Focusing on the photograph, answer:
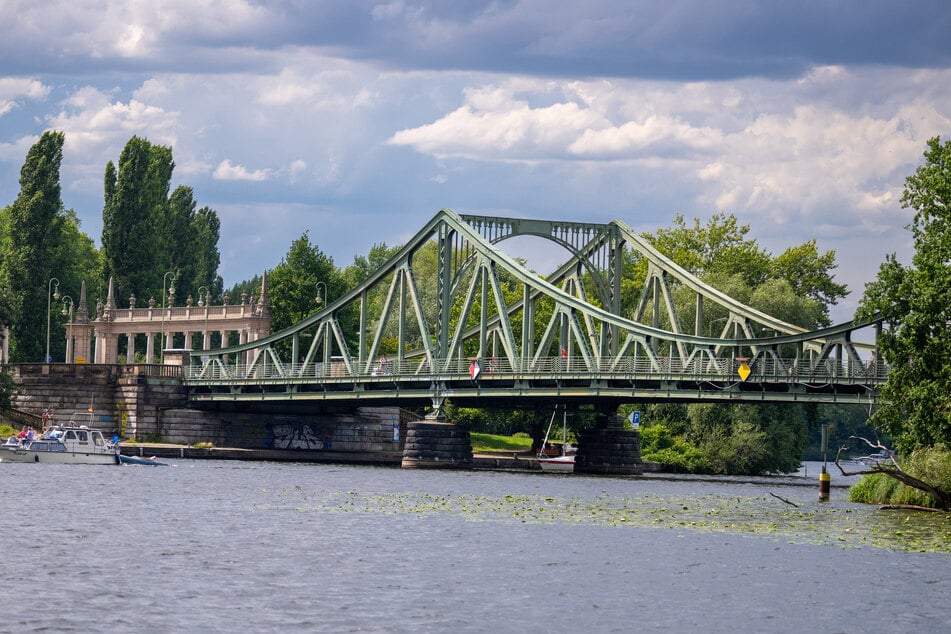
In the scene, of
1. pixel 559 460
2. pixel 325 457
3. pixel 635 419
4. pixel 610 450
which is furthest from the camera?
pixel 325 457

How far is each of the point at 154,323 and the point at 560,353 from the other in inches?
2200

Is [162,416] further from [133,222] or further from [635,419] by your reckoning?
[133,222]

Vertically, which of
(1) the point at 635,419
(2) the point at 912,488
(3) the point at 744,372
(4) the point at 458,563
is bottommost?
(4) the point at 458,563

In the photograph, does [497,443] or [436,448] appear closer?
[436,448]

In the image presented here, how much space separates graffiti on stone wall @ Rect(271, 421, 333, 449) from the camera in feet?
367

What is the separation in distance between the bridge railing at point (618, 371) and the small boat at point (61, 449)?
53.0ft

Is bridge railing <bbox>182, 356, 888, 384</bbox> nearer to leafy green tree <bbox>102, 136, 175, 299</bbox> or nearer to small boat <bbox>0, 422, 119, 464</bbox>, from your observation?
small boat <bbox>0, 422, 119, 464</bbox>

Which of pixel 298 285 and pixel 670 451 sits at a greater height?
pixel 298 285

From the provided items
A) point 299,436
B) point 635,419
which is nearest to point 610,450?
point 635,419

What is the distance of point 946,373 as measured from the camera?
177 ft

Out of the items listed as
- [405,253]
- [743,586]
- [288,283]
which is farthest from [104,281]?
[743,586]

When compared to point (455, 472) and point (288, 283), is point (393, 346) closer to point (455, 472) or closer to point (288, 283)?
point (288, 283)

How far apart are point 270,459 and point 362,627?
77.1 metres

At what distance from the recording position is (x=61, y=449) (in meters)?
85.6
